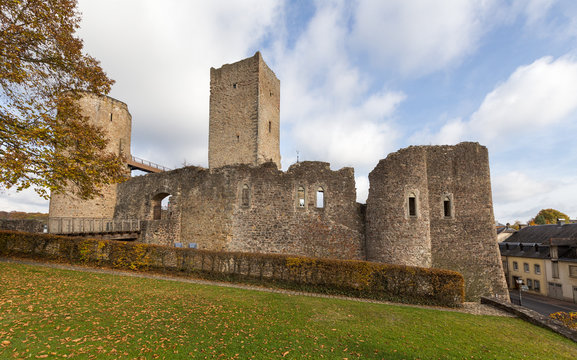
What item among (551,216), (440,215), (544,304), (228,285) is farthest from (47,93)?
(551,216)

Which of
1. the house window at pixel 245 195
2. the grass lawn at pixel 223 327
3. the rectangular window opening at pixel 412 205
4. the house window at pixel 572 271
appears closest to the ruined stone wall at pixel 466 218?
the rectangular window opening at pixel 412 205

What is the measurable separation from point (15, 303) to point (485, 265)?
61.4ft

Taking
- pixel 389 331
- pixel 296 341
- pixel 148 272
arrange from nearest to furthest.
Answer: pixel 296 341 < pixel 389 331 < pixel 148 272

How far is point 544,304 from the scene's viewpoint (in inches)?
1123

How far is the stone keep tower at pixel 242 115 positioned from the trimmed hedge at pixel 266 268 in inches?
467

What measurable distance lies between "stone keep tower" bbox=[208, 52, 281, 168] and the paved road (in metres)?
27.7

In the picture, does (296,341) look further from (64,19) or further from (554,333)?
(64,19)

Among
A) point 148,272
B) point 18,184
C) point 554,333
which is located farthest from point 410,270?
point 18,184

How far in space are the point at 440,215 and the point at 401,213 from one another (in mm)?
2285

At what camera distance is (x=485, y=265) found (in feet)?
49.2

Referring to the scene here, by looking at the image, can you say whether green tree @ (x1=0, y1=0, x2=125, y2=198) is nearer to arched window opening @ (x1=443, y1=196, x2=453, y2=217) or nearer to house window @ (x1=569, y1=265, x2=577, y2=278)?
arched window opening @ (x1=443, y1=196, x2=453, y2=217)

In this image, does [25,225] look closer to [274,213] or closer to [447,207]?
[274,213]

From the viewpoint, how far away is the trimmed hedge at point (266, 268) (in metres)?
12.2

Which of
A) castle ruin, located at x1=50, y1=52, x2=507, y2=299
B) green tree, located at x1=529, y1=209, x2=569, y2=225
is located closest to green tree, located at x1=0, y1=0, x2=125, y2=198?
castle ruin, located at x1=50, y1=52, x2=507, y2=299
